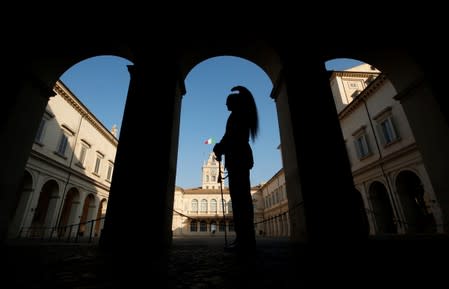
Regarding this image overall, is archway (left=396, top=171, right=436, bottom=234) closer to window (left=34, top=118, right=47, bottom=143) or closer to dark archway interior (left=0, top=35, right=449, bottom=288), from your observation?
dark archway interior (left=0, top=35, right=449, bottom=288)

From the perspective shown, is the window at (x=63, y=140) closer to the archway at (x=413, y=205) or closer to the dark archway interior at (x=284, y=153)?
the dark archway interior at (x=284, y=153)

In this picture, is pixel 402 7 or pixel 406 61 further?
pixel 406 61

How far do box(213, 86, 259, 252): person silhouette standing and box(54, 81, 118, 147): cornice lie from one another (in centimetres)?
1606

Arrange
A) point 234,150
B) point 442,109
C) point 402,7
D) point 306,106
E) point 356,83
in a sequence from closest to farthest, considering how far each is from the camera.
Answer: point 234,150 < point 306,106 < point 442,109 < point 402,7 < point 356,83

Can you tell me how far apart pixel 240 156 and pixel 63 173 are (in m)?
17.6

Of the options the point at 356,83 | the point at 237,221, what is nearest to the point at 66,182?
the point at 237,221

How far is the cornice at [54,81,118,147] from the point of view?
14.5 m

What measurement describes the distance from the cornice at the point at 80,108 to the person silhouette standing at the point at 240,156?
16056 millimetres

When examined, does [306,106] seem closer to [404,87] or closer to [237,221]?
[237,221]

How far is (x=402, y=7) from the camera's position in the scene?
4957mm

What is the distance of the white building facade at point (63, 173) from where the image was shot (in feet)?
41.4

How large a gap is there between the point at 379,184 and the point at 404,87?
1212cm

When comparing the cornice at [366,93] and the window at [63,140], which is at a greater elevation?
the cornice at [366,93]

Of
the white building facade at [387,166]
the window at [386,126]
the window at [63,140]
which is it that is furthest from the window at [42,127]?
the window at [386,126]
